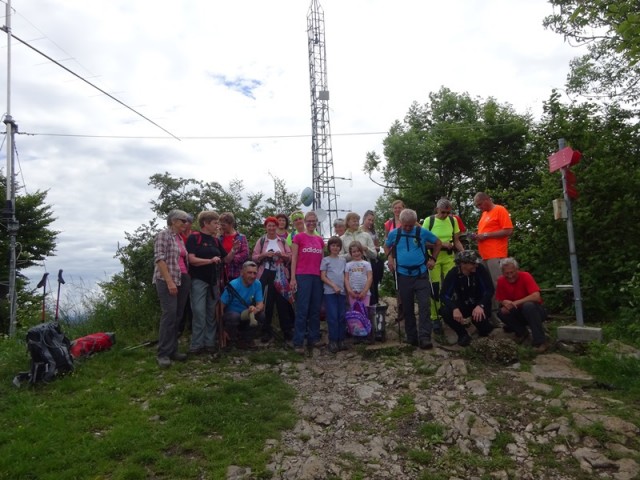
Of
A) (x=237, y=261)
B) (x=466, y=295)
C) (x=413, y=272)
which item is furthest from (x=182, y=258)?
(x=466, y=295)

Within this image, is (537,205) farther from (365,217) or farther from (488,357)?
(488,357)

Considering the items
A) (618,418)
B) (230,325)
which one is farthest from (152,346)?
(618,418)

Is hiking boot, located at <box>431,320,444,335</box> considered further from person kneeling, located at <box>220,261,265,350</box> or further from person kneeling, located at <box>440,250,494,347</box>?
person kneeling, located at <box>220,261,265,350</box>

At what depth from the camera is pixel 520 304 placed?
19.9 feet

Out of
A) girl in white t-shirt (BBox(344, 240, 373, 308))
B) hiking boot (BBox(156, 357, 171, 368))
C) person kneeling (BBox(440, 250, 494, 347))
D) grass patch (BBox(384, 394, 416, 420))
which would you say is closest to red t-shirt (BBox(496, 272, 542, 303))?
person kneeling (BBox(440, 250, 494, 347))

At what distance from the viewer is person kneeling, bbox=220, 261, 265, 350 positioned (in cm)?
662

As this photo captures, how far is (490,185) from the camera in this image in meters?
19.0

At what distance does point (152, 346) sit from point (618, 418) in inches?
241

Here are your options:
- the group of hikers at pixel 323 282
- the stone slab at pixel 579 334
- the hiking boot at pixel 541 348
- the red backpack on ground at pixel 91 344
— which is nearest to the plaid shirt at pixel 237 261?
the group of hikers at pixel 323 282

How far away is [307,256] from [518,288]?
2.90 m

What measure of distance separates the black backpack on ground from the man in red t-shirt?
19.0 ft

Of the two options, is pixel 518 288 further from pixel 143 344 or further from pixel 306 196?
pixel 306 196

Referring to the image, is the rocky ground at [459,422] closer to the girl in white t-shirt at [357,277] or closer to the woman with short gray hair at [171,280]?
the girl in white t-shirt at [357,277]

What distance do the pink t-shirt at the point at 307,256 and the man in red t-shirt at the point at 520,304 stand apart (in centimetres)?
253
